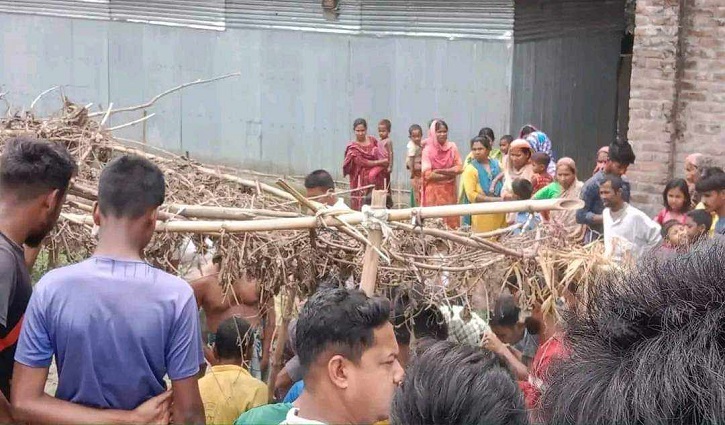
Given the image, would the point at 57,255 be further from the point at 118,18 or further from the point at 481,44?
the point at 118,18

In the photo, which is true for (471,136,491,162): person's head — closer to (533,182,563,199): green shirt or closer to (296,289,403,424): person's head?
(533,182,563,199): green shirt

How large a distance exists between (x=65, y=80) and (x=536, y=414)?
15511mm

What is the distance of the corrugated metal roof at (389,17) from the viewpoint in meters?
12.9

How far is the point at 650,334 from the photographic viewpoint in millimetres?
1537

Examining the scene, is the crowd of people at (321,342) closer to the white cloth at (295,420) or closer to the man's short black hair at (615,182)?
the white cloth at (295,420)

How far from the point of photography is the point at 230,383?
14.8 feet

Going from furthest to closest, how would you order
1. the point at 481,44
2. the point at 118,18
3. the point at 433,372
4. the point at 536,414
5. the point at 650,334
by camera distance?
the point at 118,18
the point at 481,44
the point at 433,372
the point at 536,414
the point at 650,334

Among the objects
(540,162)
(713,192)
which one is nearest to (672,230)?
(713,192)

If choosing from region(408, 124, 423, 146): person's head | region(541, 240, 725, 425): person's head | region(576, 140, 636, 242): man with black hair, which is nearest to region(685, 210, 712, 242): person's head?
region(576, 140, 636, 242): man with black hair

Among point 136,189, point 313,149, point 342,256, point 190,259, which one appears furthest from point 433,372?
point 313,149

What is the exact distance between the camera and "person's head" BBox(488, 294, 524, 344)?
5129mm

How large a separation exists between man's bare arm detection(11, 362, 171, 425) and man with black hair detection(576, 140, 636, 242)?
16.2 feet

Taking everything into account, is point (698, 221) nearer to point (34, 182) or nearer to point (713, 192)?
point (713, 192)

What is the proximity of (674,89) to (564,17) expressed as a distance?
4414mm
